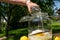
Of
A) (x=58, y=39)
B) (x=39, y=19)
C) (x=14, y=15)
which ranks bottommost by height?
(x=14, y=15)

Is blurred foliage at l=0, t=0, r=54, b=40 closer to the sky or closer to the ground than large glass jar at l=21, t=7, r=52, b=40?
closer to the ground

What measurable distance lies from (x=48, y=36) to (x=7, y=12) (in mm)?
9599

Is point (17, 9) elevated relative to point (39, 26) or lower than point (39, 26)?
lower

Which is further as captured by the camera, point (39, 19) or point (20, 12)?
point (20, 12)

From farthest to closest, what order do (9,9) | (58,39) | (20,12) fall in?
(20,12) → (9,9) → (58,39)

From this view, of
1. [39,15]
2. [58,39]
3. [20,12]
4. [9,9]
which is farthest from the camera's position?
[20,12]

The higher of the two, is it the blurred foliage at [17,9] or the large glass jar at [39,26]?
the large glass jar at [39,26]

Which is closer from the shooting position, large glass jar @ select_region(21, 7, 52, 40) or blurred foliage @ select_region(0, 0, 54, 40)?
large glass jar @ select_region(21, 7, 52, 40)

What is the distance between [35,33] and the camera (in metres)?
1.45

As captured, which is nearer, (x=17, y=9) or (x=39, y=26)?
(x=39, y=26)

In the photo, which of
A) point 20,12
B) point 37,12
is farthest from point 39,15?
point 20,12

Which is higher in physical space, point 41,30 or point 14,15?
point 41,30

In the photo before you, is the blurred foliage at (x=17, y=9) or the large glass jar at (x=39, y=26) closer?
the large glass jar at (x=39, y=26)

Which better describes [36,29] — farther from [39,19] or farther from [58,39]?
[58,39]
